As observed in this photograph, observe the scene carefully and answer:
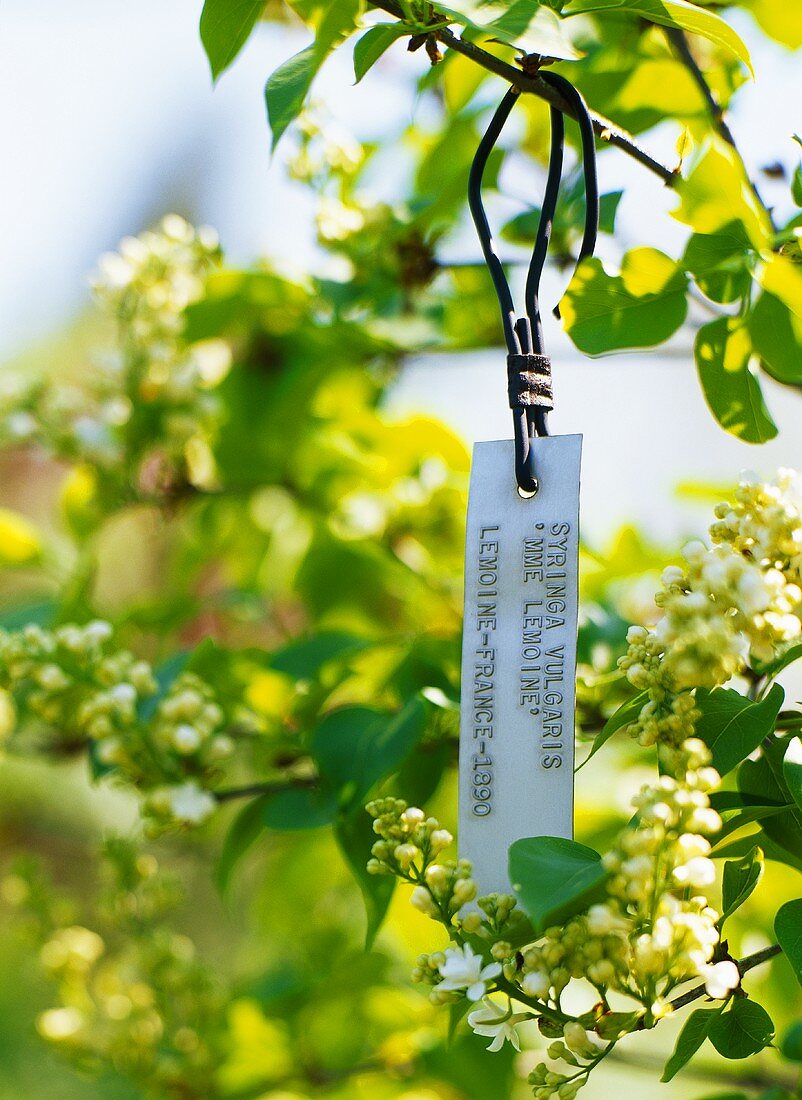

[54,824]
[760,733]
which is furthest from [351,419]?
[54,824]

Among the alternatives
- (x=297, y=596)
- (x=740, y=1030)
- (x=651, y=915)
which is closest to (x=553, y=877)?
(x=651, y=915)

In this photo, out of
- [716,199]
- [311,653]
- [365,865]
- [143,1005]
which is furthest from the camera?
[143,1005]

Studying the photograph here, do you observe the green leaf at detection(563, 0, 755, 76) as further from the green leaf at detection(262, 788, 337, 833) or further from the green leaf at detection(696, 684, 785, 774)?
the green leaf at detection(262, 788, 337, 833)

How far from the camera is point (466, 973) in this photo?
364 millimetres

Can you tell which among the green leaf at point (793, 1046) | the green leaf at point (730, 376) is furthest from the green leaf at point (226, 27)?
the green leaf at point (793, 1046)

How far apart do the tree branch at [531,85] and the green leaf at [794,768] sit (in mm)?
258

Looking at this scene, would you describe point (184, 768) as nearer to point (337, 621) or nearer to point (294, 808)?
point (294, 808)

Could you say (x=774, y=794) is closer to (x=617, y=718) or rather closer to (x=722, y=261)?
(x=617, y=718)

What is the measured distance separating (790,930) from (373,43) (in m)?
0.40

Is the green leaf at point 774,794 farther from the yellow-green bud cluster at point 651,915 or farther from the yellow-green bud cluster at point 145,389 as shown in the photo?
the yellow-green bud cluster at point 145,389

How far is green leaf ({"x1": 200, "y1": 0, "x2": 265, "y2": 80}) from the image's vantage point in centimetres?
47

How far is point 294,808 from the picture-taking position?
1.99 ft

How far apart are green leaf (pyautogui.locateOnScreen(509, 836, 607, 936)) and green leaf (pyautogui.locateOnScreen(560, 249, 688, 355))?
0.69 ft

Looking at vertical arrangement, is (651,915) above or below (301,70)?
below
